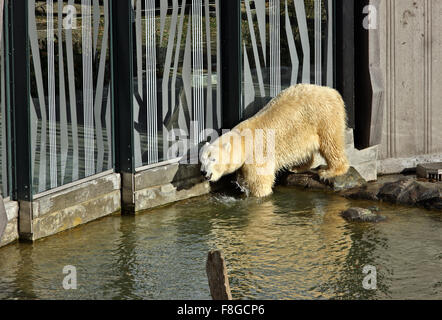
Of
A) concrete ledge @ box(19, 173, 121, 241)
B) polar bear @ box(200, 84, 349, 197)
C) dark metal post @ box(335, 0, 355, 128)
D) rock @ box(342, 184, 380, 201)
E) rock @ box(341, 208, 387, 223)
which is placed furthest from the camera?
dark metal post @ box(335, 0, 355, 128)

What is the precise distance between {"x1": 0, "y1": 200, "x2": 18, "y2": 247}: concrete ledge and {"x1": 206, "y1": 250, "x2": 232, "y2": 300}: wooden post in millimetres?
3016

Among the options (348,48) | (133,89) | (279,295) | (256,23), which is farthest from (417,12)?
(279,295)

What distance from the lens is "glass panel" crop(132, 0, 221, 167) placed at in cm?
852

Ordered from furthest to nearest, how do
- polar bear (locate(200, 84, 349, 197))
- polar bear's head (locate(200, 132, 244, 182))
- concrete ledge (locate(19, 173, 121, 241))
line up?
polar bear (locate(200, 84, 349, 197)) → polar bear's head (locate(200, 132, 244, 182)) → concrete ledge (locate(19, 173, 121, 241))

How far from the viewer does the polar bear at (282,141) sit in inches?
350

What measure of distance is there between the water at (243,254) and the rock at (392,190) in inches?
6.0

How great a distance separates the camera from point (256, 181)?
29.8ft

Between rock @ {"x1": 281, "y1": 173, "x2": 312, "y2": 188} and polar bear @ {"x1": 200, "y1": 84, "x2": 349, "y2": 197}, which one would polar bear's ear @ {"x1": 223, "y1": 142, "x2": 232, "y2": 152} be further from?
rock @ {"x1": 281, "y1": 173, "x2": 312, "y2": 188}

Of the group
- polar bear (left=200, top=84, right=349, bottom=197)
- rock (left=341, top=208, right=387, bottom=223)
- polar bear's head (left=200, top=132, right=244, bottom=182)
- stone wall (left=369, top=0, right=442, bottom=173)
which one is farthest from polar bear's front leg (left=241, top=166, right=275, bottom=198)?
stone wall (left=369, top=0, right=442, bottom=173)

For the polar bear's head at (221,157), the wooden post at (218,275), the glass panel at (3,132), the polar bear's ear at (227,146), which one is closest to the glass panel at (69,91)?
the glass panel at (3,132)

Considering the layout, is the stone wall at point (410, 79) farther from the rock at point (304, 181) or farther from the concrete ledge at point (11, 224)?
the concrete ledge at point (11, 224)

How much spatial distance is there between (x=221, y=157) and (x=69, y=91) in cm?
178

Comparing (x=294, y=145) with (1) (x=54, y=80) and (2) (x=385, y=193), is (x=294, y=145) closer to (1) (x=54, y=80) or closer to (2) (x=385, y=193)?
(2) (x=385, y=193)
